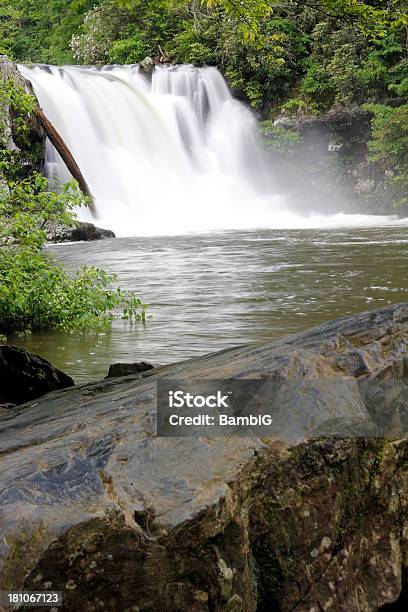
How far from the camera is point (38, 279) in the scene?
6777 mm

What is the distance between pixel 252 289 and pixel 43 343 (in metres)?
3.78

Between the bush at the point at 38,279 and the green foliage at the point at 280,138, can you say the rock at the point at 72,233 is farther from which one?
the green foliage at the point at 280,138

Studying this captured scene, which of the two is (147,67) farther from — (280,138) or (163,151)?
(280,138)

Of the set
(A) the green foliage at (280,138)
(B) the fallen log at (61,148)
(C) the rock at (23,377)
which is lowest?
(C) the rock at (23,377)

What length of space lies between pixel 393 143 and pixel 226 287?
14.5 m

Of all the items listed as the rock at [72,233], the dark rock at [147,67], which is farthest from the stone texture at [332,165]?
the rock at [72,233]

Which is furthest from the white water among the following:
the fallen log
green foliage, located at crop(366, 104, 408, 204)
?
the fallen log

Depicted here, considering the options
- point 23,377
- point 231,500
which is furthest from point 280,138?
point 231,500

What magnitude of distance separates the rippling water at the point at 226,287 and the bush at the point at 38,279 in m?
0.28

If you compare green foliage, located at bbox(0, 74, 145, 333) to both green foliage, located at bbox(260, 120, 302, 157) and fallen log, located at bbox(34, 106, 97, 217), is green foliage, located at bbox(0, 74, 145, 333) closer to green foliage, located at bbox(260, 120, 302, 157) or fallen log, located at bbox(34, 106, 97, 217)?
fallen log, located at bbox(34, 106, 97, 217)

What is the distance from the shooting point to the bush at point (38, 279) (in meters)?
6.29

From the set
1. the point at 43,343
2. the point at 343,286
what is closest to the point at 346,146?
the point at 343,286

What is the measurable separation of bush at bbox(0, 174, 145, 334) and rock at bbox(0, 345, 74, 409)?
5.09ft

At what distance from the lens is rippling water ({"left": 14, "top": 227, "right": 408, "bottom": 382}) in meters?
7.00
